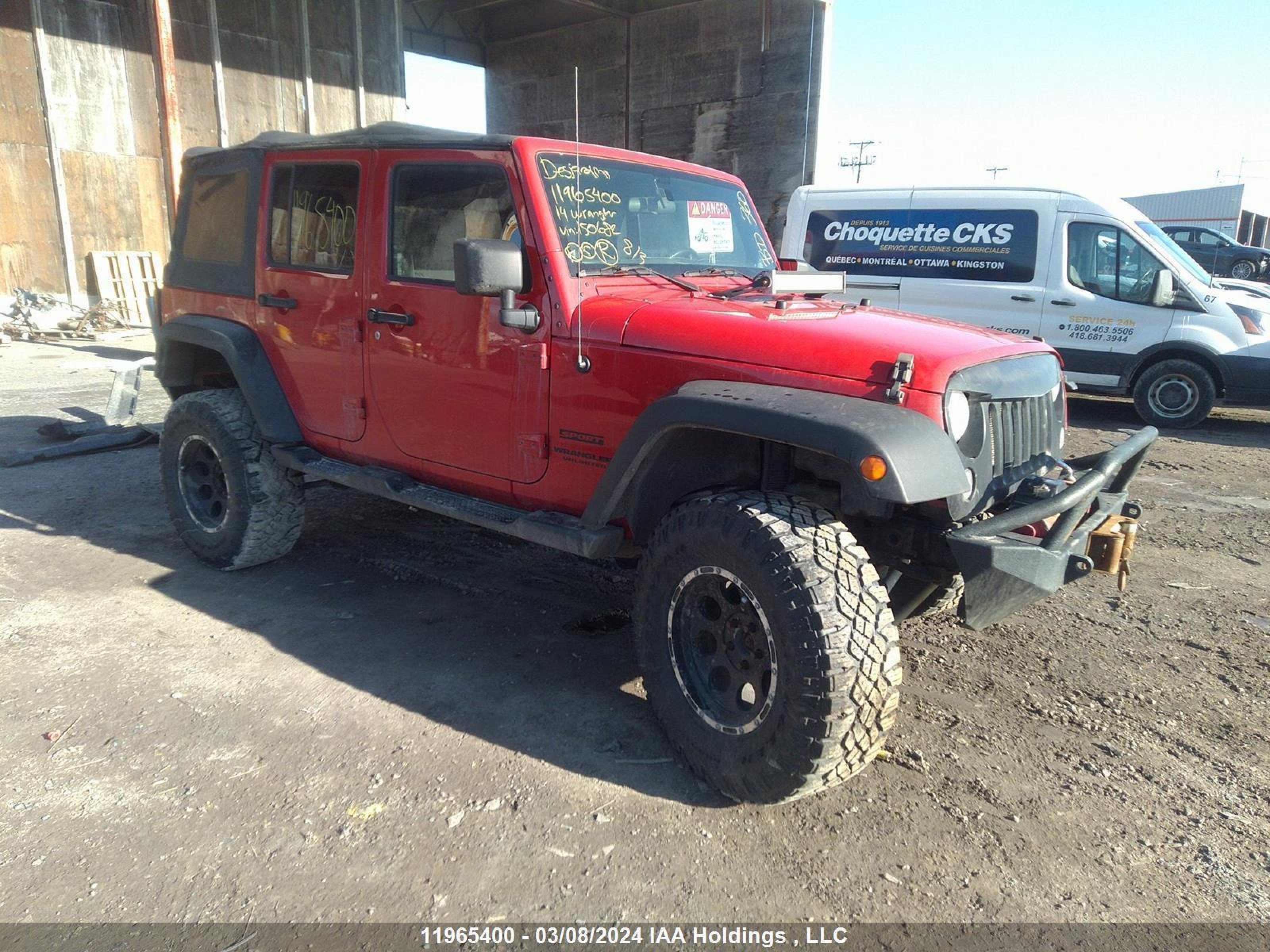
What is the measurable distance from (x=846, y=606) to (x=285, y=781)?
1.86 m

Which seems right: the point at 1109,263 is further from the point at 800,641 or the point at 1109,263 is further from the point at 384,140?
the point at 800,641

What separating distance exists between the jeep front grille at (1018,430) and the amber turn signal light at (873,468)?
625 mm

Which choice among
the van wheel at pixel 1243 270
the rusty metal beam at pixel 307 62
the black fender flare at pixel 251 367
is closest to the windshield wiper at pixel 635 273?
the black fender flare at pixel 251 367

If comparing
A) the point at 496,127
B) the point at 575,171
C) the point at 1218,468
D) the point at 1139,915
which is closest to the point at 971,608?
the point at 1139,915

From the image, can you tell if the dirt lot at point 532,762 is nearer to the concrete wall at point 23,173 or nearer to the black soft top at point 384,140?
the black soft top at point 384,140

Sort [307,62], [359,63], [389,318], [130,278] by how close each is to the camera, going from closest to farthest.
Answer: [389,318] → [130,278] → [307,62] → [359,63]

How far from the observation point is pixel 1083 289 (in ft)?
28.3

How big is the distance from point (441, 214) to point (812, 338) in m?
1.71

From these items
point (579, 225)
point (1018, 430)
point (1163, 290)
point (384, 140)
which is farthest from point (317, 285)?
point (1163, 290)

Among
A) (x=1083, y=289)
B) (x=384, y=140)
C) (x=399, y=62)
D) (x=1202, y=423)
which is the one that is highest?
(x=399, y=62)

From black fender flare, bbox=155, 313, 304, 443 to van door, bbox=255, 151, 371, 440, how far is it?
58 mm

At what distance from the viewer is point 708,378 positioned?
9.34 ft

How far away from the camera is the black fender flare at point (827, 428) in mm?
2369

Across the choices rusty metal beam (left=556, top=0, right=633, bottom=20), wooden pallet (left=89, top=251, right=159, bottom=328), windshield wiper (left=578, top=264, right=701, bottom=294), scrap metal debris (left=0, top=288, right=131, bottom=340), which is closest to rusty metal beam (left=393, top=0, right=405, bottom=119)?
rusty metal beam (left=556, top=0, right=633, bottom=20)
